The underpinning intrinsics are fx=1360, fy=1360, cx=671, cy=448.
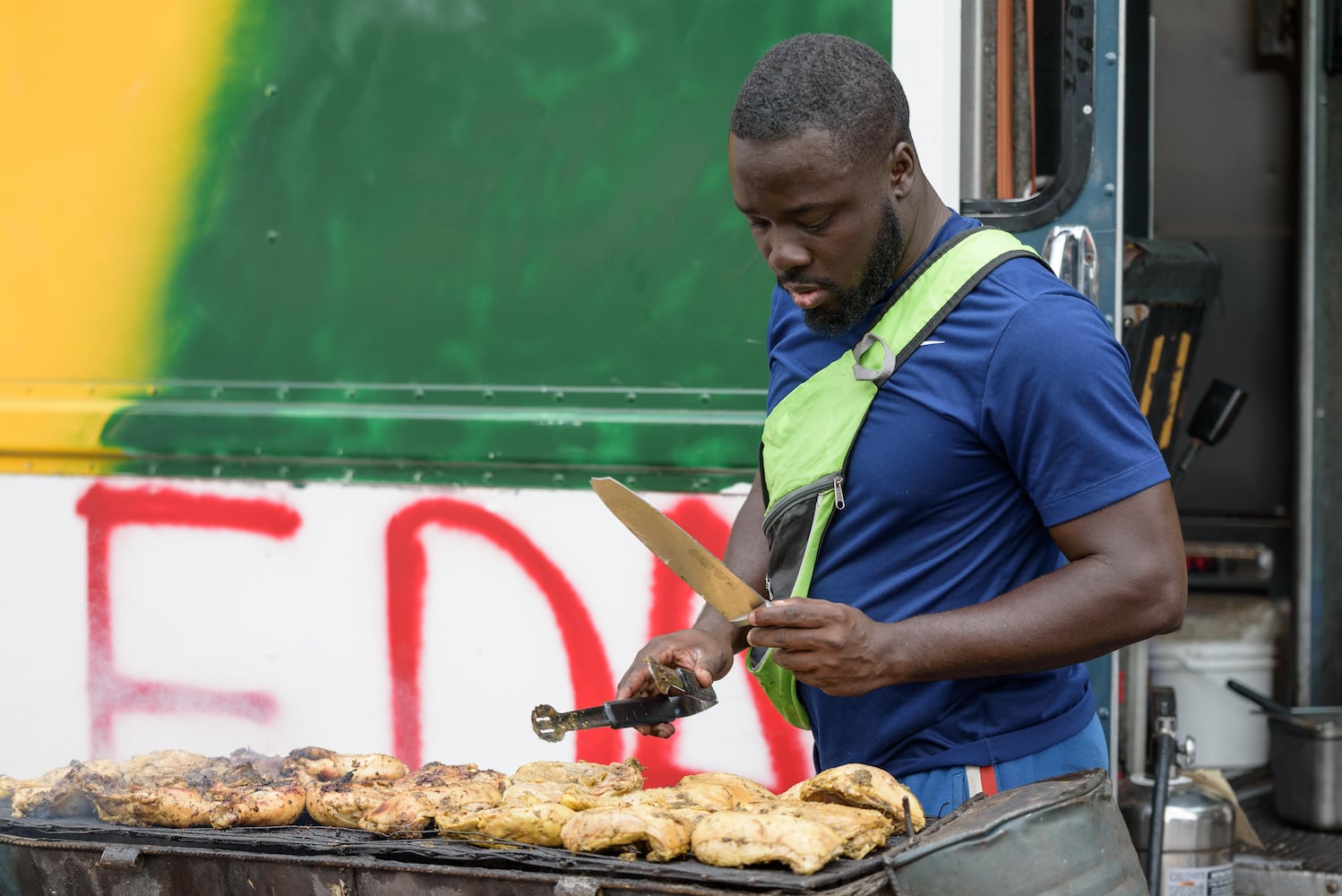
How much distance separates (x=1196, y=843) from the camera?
10.1 ft

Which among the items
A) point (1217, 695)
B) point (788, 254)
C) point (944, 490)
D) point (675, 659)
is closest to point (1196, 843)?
point (1217, 695)

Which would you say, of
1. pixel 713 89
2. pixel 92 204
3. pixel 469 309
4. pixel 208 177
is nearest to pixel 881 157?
pixel 713 89

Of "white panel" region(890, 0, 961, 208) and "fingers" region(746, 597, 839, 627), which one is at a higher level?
"white panel" region(890, 0, 961, 208)

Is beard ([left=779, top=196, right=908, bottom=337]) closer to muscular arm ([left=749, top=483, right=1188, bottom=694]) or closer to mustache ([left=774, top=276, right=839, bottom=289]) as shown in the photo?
mustache ([left=774, top=276, right=839, bottom=289])

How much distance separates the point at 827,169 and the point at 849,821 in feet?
2.51

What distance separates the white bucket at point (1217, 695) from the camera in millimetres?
3857

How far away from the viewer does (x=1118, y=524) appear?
1562mm

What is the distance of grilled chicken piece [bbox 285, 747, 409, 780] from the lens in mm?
1977

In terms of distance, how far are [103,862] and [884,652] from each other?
105 cm

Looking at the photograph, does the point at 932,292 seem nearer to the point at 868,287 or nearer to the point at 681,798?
the point at 868,287

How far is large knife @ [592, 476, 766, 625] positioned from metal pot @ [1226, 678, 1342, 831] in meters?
2.44

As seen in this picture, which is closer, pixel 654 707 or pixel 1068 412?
pixel 1068 412

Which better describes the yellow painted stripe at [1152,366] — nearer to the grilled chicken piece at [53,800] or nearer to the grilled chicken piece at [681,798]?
the grilled chicken piece at [681,798]

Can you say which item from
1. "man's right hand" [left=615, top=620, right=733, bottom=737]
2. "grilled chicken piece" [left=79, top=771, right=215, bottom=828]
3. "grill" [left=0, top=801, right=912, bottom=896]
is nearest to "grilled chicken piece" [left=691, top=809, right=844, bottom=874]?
"grill" [left=0, top=801, right=912, bottom=896]
